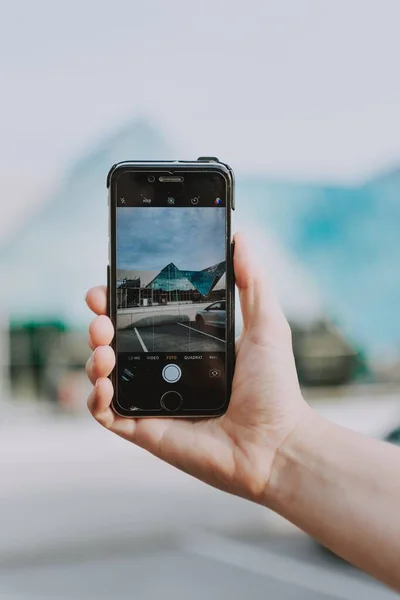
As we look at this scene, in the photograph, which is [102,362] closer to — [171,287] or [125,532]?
[171,287]

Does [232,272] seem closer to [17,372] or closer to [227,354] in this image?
[227,354]

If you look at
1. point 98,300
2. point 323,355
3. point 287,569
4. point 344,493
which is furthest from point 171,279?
point 323,355

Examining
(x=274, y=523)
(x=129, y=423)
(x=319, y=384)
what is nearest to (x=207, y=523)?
(x=274, y=523)

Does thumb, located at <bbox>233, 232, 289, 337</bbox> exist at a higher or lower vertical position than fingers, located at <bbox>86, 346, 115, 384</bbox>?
higher

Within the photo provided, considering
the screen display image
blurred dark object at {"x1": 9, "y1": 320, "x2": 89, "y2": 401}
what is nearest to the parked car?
the screen display image

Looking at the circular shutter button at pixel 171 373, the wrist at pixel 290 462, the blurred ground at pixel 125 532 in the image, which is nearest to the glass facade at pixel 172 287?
the circular shutter button at pixel 171 373

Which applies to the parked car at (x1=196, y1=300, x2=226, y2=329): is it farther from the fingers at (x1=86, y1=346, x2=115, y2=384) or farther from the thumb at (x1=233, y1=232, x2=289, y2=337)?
the fingers at (x1=86, y1=346, x2=115, y2=384)

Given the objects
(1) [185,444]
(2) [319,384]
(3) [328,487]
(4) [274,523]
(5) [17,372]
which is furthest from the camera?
(2) [319,384]
